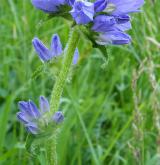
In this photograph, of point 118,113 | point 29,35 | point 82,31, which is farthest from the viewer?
point 29,35

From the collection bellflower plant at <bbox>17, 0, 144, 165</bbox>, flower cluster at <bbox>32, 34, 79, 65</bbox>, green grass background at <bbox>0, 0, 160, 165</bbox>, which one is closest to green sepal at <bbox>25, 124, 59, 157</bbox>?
bellflower plant at <bbox>17, 0, 144, 165</bbox>

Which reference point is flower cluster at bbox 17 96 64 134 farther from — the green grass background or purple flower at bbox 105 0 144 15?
the green grass background

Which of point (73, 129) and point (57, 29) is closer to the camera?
point (73, 129)

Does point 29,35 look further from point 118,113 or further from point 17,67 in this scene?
point 118,113

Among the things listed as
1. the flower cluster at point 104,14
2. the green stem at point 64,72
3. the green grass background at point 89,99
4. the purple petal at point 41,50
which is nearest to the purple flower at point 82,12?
the flower cluster at point 104,14

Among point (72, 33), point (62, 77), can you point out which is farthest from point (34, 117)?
point (72, 33)

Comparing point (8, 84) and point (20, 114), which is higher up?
point (20, 114)

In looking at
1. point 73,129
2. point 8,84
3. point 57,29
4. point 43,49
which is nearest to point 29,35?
point 57,29
